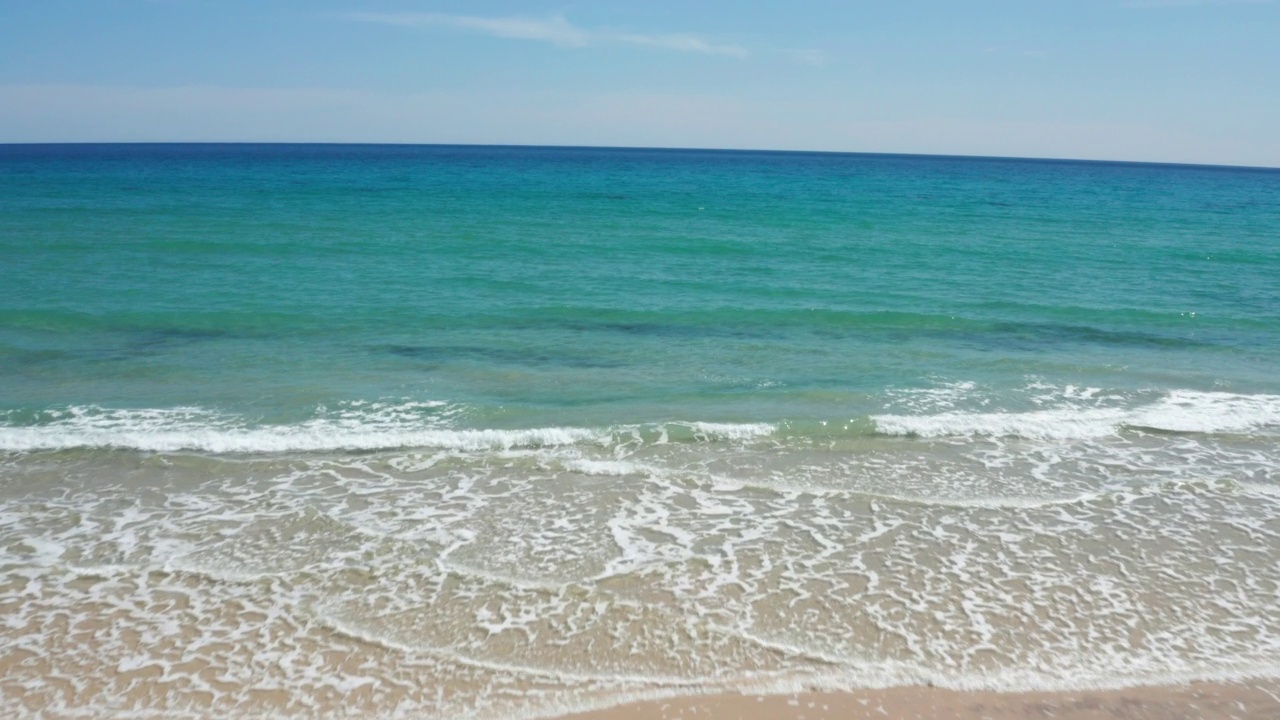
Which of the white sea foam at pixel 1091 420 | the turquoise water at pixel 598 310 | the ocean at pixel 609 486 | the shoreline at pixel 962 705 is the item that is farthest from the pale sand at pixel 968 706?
the turquoise water at pixel 598 310

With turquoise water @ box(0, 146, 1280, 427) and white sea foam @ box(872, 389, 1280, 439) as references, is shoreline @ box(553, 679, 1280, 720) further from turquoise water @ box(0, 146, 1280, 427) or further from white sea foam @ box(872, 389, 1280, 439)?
turquoise water @ box(0, 146, 1280, 427)

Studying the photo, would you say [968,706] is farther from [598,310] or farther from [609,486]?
[598,310]

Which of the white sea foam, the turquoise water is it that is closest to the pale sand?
the white sea foam

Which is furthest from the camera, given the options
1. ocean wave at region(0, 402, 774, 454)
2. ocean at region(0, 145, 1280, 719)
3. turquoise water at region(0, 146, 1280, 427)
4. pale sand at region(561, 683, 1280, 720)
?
turquoise water at region(0, 146, 1280, 427)

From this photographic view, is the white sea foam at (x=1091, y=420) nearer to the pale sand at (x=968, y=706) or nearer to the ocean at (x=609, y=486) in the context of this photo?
the ocean at (x=609, y=486)

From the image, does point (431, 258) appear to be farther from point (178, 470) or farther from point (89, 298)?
point (178, 470)

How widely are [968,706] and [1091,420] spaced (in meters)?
6.91

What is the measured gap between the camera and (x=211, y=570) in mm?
7398

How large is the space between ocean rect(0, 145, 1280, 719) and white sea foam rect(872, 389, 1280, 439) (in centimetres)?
7

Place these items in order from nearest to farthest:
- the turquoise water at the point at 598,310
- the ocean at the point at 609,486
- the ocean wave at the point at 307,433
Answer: the ocean at the point at 609,486, the ocean wave at the point at 307,433, the turquoise water at the point at 598,310

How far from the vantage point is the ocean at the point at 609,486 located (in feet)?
20.5

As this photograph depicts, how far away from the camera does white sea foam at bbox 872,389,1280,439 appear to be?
11031 millimetres

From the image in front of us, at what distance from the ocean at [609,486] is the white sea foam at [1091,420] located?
0.07m

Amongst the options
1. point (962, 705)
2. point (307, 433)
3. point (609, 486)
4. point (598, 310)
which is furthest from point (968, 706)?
point (598, 310)
